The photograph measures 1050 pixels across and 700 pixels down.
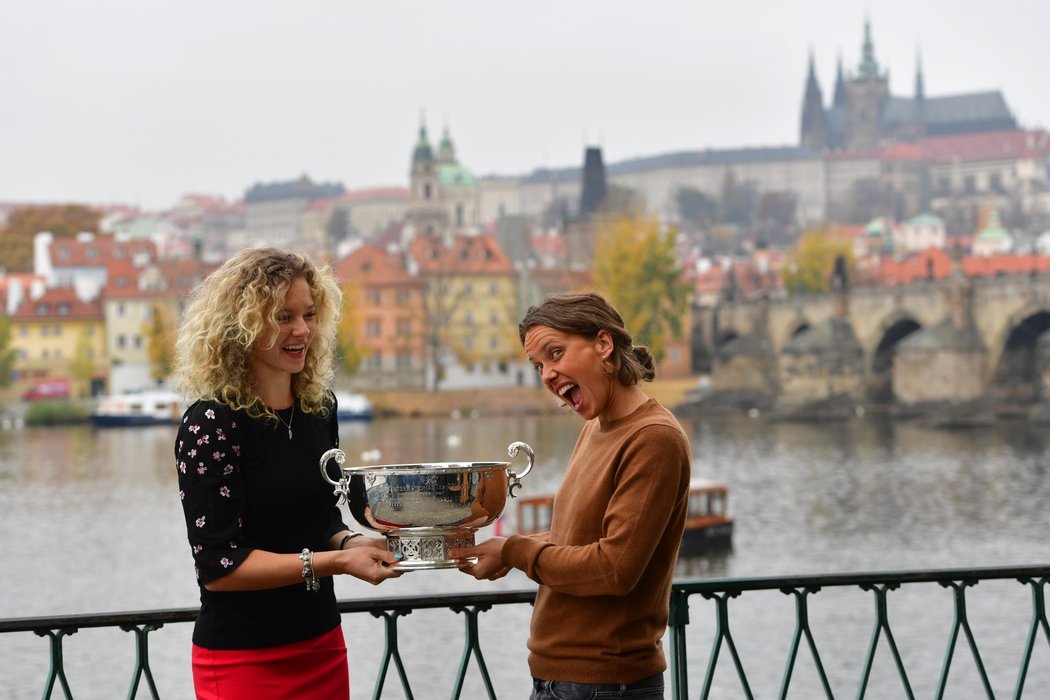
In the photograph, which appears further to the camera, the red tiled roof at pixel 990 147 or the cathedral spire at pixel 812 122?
the cathedral spire at pixel 812 122

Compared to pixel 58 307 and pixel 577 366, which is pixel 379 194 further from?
pixel 577 366

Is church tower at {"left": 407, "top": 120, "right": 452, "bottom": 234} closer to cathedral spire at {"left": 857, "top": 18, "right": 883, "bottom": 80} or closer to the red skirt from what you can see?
cathedral spire at {"left": 857, "top": 18, "right": 883, "bottom": 80}

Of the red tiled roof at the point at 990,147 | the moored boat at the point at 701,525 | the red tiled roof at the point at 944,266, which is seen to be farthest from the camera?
the red tiled roof at the point at 990,147

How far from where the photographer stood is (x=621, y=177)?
130625 mm

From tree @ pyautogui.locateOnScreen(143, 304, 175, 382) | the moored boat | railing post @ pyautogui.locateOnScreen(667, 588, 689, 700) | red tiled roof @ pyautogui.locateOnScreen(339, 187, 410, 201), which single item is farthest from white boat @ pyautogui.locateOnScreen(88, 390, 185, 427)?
red tiled roof @ pyautogui.locateOnScreen(339, 187, 410, 201)

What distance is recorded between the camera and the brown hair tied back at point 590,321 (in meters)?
2.52

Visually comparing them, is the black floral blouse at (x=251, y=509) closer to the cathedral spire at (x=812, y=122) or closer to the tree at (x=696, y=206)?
the tree at (x=696, y=206)

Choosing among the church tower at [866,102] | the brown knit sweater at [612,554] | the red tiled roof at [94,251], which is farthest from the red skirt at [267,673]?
the church tower at [866,102]

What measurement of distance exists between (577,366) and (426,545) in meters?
0.35

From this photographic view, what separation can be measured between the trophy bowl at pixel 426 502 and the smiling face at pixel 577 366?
0.16m

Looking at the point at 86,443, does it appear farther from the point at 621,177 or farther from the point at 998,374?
the point at 621,177

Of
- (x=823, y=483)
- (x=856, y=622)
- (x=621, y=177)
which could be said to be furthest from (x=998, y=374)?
(x=621, y=177)

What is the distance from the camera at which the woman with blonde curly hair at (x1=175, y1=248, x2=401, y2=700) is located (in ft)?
8.28

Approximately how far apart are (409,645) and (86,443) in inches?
1065
